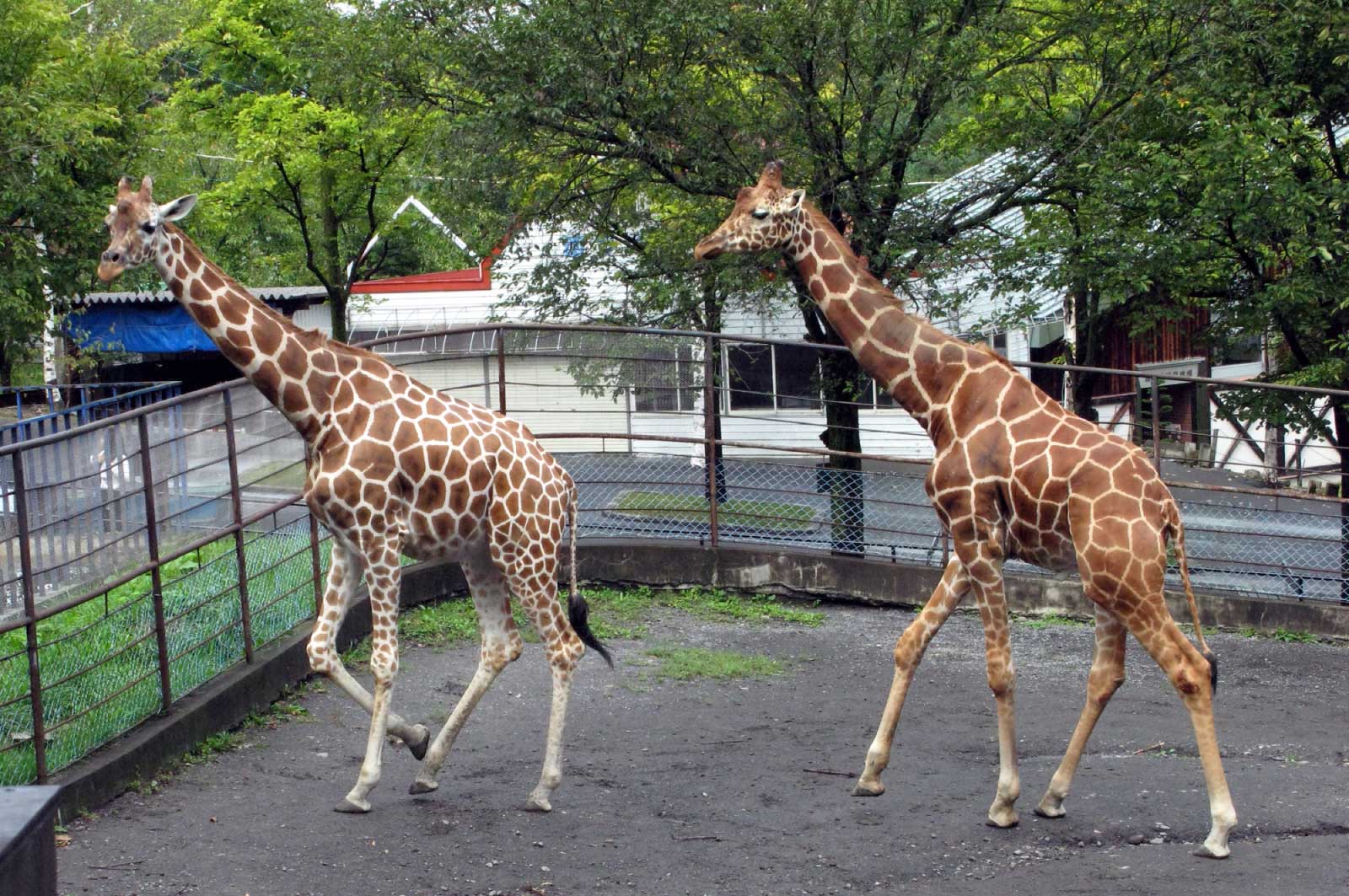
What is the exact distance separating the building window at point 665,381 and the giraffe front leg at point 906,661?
4242 mm

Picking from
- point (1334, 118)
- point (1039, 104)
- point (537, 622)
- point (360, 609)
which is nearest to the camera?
point (537, 622)

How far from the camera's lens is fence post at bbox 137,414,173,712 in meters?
6.96

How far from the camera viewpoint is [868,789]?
656 centimetres

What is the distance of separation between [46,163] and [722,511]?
10121 millimetres

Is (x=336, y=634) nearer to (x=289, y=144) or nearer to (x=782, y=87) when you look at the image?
(x=782, y=87)

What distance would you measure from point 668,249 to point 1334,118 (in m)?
6.35

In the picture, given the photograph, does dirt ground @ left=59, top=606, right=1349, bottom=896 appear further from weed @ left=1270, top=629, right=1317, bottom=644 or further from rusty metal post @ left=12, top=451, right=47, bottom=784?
weed @ left=1270, top=629, right=1317, bottom=644

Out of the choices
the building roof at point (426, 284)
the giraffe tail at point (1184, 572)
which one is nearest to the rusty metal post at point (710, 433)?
the giraffe tail at point (1184, 572)

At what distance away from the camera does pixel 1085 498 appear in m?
6.14

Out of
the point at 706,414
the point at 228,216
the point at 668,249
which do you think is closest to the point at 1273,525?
the point at 706,414

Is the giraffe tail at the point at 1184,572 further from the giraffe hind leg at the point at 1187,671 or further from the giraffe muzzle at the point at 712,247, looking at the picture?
the giraffe muzzle at the point at 712,247

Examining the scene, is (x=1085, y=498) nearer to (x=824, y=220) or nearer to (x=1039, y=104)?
(x=824, y=220)

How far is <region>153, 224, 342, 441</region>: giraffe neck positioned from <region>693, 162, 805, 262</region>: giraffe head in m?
2.02

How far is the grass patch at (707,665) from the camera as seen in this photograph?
884 cm
